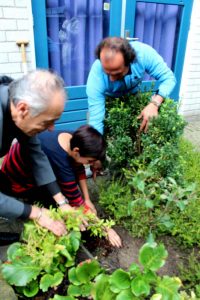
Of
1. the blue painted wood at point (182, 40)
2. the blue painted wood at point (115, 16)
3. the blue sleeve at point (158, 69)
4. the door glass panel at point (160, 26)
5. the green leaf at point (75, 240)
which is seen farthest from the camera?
the blue painted wood at point (182, 40)

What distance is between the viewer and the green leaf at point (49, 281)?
138cm

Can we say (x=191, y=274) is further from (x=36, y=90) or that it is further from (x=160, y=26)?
(x=160, y=26)

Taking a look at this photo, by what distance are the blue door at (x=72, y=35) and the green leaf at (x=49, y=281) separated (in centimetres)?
273

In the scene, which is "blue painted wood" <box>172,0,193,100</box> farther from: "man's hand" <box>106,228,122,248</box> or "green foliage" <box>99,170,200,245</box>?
"man's hand" <box>106,228,122,248</box>

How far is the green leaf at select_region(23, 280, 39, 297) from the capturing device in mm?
1449

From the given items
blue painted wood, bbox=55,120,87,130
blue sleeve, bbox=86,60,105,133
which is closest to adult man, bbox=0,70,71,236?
blue sleeve, bbox=86,60,105,133

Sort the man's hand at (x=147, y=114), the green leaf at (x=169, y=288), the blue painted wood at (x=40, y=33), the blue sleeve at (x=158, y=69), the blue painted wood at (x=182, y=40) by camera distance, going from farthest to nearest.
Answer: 1. the blue painted wood at (x=182, y=40)
2. the blue painted wood at (x=40, y=33)
3. the blue sleeve at (x=158, y=69)
4. the man's hand at (x=147, y=114)
5. the green leaf at (x=169, y=288)

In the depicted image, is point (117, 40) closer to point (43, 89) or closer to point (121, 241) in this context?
point (43, 89)

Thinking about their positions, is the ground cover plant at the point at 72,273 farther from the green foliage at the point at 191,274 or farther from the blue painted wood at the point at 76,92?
the blue painted wood at the point at 76,92

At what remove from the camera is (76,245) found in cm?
150

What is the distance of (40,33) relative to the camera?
3383 millimetres

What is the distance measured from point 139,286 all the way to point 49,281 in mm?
445

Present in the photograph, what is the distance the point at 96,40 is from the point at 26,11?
3.58 ft

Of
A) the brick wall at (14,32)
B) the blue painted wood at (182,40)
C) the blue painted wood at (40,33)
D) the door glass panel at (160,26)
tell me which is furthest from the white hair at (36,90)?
the blue painted wood at (182,40)
